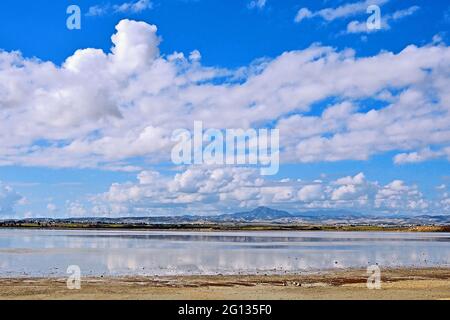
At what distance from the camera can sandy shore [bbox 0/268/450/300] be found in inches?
1245

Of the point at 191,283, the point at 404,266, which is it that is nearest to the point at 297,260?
the point at 404,266

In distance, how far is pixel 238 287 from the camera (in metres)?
36.4

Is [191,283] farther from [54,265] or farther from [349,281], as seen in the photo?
[54,265]

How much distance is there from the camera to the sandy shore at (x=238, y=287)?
31625mm

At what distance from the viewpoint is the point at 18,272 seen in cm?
4512

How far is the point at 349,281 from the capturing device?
40.5 meters
